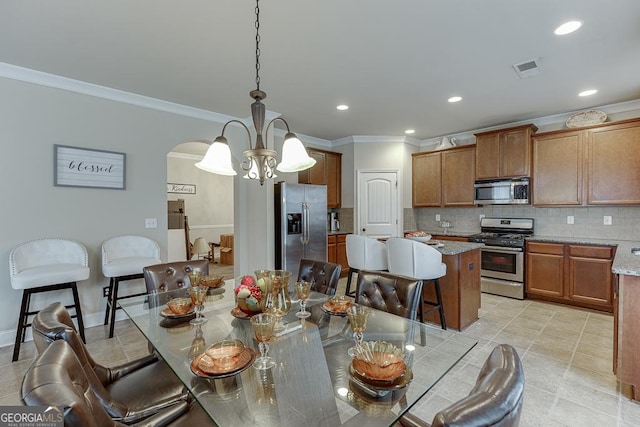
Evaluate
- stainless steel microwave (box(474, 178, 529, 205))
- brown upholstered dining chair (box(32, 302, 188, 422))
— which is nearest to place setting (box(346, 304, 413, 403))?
brown upholstered dining chair (box(32, 302, 188, 422))

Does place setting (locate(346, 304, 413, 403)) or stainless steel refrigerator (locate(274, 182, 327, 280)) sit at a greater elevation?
stainless steel refrigerator (locate(274, 182, 327, 280))

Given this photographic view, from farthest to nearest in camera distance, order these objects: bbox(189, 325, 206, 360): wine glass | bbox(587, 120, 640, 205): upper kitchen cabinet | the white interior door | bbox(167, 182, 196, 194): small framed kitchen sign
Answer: bbox(167, 182, 196, 194): small framed kitchen sign, the white interior door, bbox(587, 120, 640, 205): upper kitchen cabinet, bbox(189, 325, 206, 360): wine glass

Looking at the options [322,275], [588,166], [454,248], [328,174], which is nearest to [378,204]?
[328,174]

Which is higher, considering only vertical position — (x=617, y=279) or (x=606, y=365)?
(x=617, y=279)

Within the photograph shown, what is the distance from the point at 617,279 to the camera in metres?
2.16

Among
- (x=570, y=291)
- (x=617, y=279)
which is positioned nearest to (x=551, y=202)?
(x=570, y=291)

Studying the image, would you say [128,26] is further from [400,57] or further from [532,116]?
[532,116]

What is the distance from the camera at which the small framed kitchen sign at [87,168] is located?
121 inches

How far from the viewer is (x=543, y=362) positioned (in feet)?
8.20

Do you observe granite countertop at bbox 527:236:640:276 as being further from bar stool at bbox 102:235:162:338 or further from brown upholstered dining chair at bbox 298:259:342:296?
bar stool at bbox 102:235:162:338

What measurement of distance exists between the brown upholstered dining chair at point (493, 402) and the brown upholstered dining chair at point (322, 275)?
1527 mm

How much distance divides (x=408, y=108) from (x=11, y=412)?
170 inches

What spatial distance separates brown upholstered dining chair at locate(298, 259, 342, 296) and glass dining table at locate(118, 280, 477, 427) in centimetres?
47

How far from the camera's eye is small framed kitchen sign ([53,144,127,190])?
3.07m
